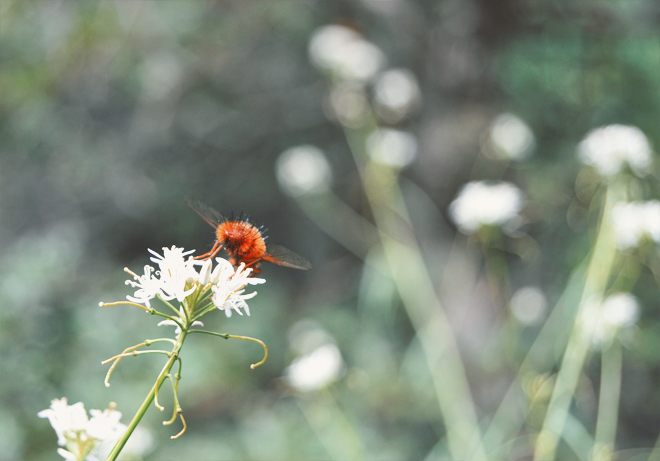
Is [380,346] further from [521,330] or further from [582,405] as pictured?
[582,405]

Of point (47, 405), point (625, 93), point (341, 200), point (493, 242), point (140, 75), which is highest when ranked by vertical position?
point (140, 75)

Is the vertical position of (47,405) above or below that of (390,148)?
below

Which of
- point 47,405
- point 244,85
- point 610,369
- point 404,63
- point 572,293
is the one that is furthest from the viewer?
point 244,85

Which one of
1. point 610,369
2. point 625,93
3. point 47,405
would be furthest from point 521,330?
point 47,405

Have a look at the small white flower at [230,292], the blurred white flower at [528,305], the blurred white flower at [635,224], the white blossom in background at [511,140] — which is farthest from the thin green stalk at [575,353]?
the small white flower at [230,292]

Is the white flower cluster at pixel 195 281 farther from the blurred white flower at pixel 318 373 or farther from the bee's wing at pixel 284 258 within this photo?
the blurred white flower at pixel 318 373

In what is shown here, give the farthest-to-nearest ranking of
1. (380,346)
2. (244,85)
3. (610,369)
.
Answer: (244,85), (380,346), (610,369)

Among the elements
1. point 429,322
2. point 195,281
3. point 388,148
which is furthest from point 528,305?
point 195,281
